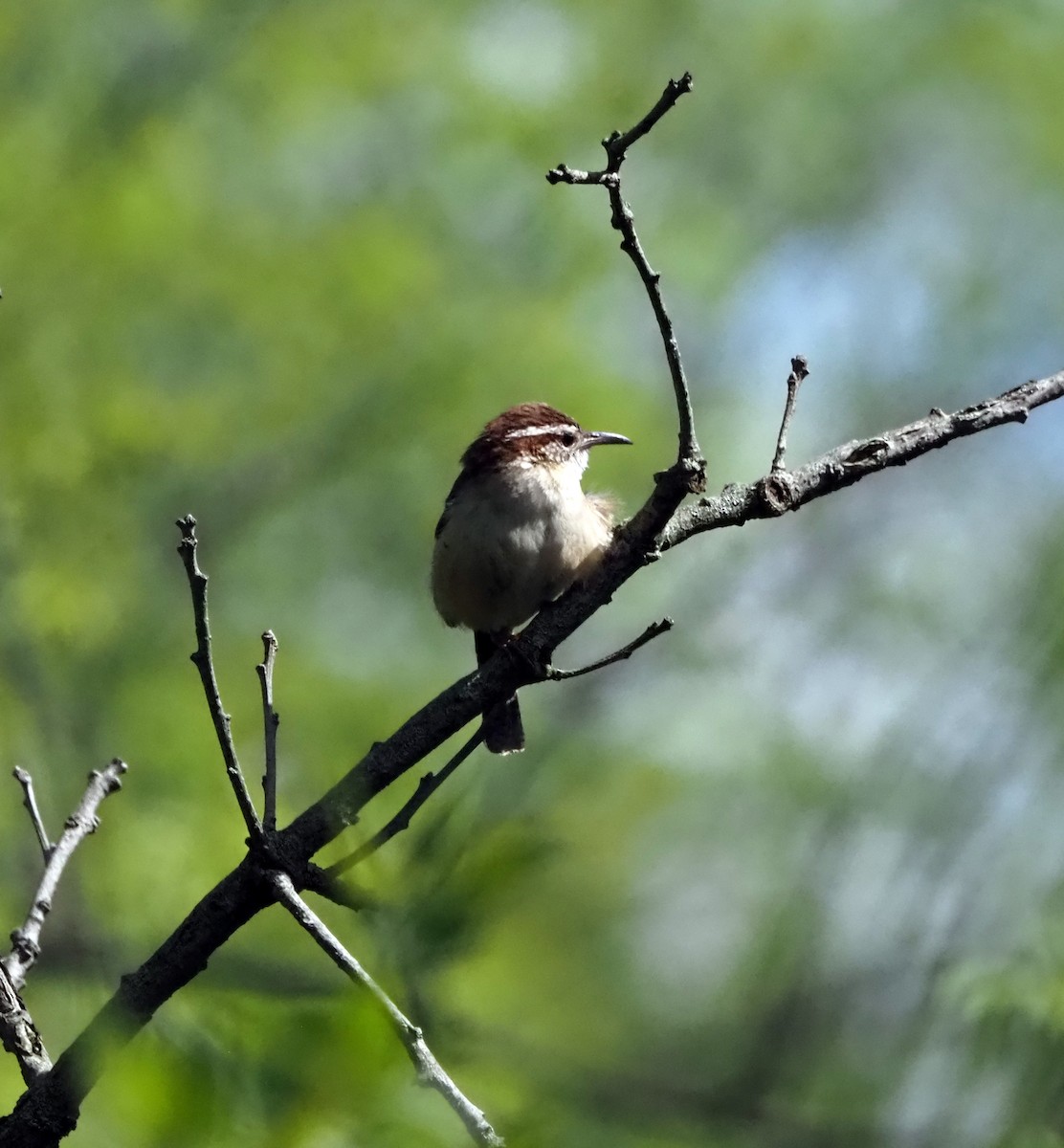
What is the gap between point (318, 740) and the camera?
9594mm

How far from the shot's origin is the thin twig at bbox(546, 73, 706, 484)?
10.3 ft

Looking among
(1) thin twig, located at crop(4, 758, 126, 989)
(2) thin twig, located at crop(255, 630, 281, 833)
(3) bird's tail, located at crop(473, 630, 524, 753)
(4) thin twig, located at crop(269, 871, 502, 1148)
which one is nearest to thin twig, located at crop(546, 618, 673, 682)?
(2) thin twig, located at crop(255, 630, 281, 833)

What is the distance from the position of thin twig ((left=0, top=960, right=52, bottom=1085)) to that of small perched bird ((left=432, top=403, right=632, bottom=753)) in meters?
2.27

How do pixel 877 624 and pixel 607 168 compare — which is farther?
pixel 877 624

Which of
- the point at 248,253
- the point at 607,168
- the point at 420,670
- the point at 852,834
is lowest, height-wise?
the point at 852,834

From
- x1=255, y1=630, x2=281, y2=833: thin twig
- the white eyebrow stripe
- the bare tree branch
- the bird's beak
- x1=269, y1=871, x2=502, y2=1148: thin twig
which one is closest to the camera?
x1=269, y1=871, x2=502, y2=1148: thin twig

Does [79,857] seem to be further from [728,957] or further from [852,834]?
[852,834]

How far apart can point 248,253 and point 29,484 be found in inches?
104

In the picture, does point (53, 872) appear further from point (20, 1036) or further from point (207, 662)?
point (207, 662)

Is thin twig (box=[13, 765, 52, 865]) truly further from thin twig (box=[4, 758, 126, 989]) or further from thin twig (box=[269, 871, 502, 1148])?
thin twig (box=[269, 871, 502, 1148])

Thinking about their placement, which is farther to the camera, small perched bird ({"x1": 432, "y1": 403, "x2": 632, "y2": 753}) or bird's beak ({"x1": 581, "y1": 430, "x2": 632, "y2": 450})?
bird's beak ({"x1": 581, "y1": 430, "x2": 632, "y2": 450})

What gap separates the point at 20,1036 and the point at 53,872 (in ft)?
2.05

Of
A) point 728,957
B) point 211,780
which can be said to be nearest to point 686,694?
point 211,780

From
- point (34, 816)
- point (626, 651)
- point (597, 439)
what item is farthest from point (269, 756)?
point (597, 439)
